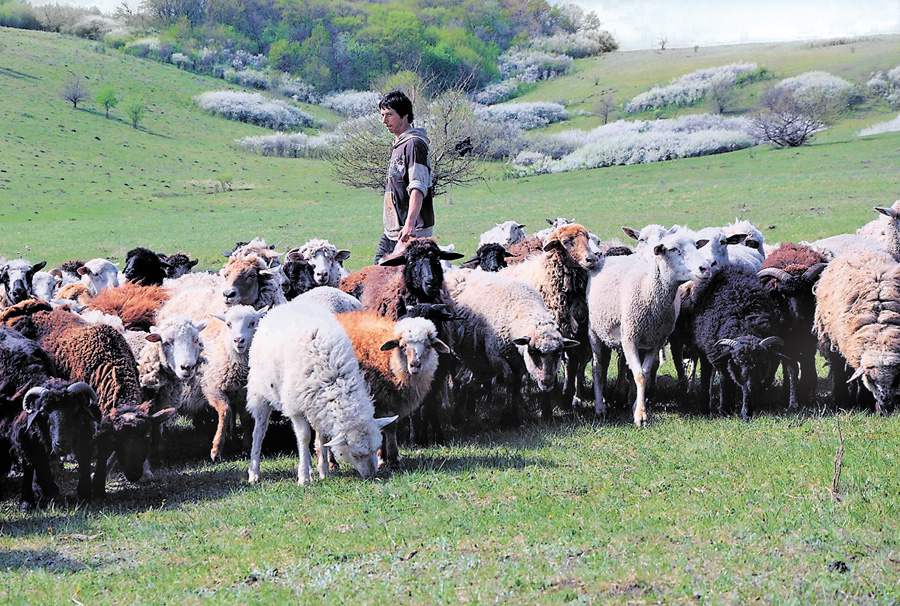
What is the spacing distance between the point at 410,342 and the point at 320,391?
90cm

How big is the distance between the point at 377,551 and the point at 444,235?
2545 cm

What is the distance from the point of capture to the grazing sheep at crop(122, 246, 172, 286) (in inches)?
468

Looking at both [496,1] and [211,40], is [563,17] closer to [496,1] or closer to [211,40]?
[496,1]

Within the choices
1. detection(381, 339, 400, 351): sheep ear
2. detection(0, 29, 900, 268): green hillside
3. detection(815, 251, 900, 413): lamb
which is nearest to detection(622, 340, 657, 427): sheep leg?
detection(815, 251, 900, 413): lamb

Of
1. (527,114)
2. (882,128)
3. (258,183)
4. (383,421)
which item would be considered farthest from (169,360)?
(527,114)

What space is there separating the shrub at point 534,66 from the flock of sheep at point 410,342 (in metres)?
99.4

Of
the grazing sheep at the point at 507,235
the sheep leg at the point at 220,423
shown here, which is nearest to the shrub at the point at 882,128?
the grazing sheep at the point at 507,235

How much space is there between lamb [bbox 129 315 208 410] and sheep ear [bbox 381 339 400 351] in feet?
6.14

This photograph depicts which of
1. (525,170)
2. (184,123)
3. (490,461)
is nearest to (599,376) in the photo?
(490,461)

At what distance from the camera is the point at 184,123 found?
73812 mm

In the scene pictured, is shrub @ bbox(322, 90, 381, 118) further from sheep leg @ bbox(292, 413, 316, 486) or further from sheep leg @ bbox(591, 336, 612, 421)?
sheep leg @ bbox(292, 413, 316, 486)

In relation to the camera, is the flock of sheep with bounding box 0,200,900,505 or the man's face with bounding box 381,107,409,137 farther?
the man's face with bounding box 381,107,409,137

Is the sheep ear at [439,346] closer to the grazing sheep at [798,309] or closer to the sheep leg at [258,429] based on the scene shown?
the sheep leg at [258,429]

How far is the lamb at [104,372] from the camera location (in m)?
6.72
